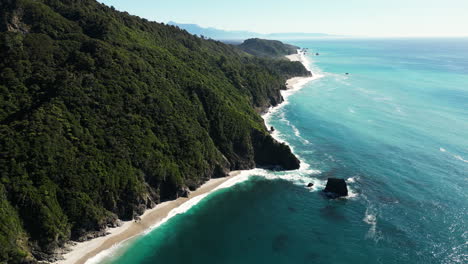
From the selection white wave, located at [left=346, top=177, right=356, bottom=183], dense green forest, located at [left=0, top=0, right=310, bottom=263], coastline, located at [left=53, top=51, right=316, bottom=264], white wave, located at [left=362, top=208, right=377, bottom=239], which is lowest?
white wave, located at [left=362, top=208, right=377, bottom=239]

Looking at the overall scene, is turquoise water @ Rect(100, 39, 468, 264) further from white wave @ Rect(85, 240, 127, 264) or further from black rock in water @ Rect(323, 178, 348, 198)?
black rock in water @ Rect(323, 178, 348, 198)

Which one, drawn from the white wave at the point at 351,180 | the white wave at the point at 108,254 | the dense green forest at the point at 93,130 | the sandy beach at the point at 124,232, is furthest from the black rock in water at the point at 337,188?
the white wave at the point at 108,254

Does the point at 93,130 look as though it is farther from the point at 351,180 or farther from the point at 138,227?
the point at 351,180

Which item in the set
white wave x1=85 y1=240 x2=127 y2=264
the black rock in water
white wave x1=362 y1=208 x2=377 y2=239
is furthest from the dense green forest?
white wave x1=362 y1=208 x2=377 y2=239

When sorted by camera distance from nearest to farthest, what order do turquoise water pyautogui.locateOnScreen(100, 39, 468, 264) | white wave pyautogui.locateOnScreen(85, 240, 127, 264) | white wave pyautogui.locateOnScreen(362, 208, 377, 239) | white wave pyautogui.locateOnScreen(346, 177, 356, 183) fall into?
white wave pyautogui.locateOnScreen(85, 240, 127, 264) < turquoise water pyautogui.locateOnScreen(100, 39, 468, 264) < white wave pyautogui.locateOnScreen(362, 208, 377, 239) < white wave pyautogui.locateOnScreen(346, 177, 356, 183)

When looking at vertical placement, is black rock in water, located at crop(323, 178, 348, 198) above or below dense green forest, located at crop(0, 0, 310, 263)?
below
